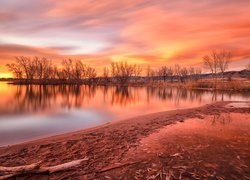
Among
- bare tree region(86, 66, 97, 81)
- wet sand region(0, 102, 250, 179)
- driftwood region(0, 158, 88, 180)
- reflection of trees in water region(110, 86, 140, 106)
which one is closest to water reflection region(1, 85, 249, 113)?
reflection of trees in water region(110, 86, 140, 106)

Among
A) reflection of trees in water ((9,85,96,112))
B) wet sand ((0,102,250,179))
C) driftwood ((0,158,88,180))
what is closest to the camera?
driftwood ((0,158,88,180))

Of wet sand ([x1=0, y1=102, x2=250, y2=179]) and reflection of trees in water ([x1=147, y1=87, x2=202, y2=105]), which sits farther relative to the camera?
reflection of trees in water ([x1=147, y1=87, x2=202, y2=105])

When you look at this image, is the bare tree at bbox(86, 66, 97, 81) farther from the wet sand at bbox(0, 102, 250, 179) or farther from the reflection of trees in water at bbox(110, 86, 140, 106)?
the wet sand at bbox(0, 102, 250, 179)

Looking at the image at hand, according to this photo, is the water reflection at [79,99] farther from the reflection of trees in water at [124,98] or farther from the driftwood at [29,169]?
the driftwood at [29,169]

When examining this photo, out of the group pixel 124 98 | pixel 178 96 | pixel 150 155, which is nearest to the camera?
pixel 150 155

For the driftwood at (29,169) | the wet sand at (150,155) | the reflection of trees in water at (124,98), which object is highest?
the driftwood at (29,169)

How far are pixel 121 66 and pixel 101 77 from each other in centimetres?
1632

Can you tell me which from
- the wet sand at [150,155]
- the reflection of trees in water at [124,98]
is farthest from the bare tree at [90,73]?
the wet sand at [150,155]

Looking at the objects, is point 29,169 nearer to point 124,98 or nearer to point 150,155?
point 150,155

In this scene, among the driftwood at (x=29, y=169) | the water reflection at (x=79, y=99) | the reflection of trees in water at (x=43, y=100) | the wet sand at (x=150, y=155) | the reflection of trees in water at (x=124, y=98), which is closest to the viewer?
the driftwood at (x=29, y=169)

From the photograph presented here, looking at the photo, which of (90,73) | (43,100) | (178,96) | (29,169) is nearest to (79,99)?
(43,100)

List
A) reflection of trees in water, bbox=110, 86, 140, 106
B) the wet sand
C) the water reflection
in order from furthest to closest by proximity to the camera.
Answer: reflection of trees in water, bbox=110, 86, 140, 106
the water reflection
the wet sand

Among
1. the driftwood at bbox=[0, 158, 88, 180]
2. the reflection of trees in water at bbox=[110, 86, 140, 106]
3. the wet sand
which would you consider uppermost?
the driftwood at bbox=[0, 158, 88, 180]

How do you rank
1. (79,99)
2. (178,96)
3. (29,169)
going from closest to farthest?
(29,169)
(79,99)
(178,96)
